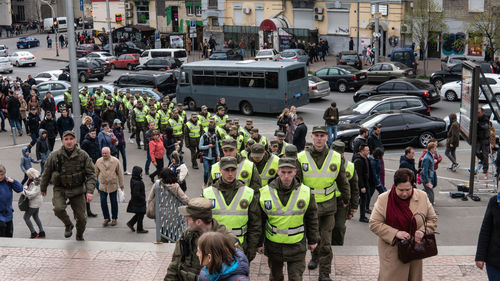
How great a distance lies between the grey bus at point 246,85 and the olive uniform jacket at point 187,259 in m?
20.8

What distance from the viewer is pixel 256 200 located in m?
7.36

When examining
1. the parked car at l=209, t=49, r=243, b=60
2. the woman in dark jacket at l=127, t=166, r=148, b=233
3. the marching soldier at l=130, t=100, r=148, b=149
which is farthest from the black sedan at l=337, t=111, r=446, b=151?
the parked car at l=209, t=49, r=243, b=60

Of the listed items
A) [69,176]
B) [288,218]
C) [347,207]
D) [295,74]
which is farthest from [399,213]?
[295,74]

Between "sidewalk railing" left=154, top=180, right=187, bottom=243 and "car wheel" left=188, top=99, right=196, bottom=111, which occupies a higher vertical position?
"sidewalk railing" left=154, top=180, right=187, bottom=243

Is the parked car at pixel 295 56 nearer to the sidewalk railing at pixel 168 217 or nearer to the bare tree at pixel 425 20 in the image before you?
the bare tree at pixel 425 20

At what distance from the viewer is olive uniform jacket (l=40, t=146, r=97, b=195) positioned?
33.4 feet

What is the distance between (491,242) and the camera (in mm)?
6809

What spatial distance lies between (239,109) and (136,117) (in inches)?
335

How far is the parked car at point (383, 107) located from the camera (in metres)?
22.3

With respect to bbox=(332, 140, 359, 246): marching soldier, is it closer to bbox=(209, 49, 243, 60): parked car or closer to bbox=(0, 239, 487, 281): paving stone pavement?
bbox=(0, 239, 487, 281): paving stone pavement

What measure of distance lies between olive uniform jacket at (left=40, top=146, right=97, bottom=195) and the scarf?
5070 millimetres

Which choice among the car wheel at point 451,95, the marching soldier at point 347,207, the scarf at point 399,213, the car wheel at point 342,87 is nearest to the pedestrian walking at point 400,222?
the scarf at point 399,213

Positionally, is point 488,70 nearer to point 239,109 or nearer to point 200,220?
point 239,109

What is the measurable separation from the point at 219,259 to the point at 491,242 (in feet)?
10.7
